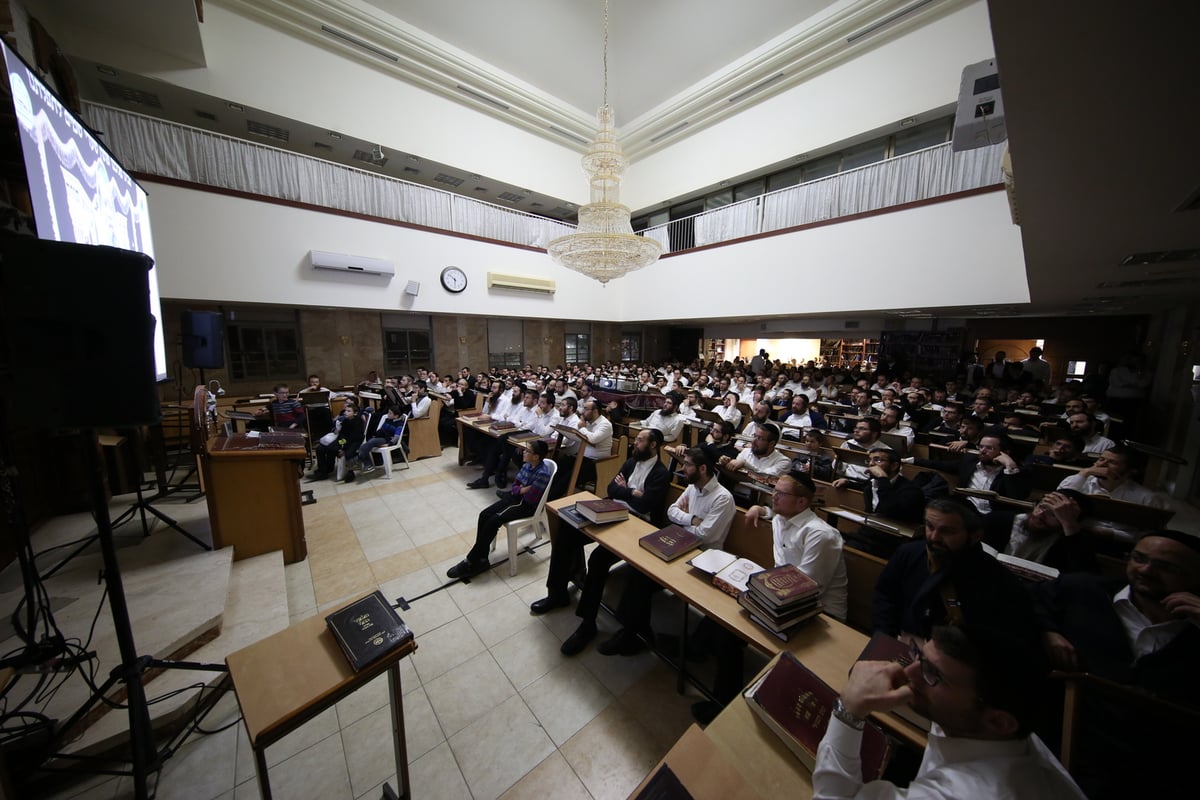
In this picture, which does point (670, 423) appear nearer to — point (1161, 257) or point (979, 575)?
point (979, 575)

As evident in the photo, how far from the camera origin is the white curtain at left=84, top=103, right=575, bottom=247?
19.4 feet

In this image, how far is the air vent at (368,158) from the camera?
Answer: 9023mm

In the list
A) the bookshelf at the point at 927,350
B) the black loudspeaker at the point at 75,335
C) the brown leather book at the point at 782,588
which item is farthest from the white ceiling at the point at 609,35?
the brown leather book at the point at 782,588

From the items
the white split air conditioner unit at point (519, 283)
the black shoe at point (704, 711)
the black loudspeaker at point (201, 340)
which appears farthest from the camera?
the white split air conditioner unit at point (519, 283)

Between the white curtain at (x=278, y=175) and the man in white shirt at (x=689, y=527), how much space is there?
28.4ft

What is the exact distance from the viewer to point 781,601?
157 centimetres

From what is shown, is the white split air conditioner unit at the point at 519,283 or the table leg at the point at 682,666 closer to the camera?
the table leg at the point at 682,666

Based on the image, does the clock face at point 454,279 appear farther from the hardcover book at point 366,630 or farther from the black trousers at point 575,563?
the hardcover book at point 366,630

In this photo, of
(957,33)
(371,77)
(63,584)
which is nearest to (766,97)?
(957,33)

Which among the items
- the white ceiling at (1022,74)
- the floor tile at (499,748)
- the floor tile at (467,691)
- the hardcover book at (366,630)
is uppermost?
the white ceiling at (1022,74)

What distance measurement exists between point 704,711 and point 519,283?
9.59m

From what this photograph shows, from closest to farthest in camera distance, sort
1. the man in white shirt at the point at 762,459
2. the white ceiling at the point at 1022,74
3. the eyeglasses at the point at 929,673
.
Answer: the eyeglasses at the point at 929,673
the white ceiling at the point at 1022,74
the man in white shirt at the point at 762,459

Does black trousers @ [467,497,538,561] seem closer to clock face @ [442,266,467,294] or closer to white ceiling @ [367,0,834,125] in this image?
clock face @ [442,266,467,294]

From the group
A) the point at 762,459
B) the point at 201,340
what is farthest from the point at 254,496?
the point at 762,459
